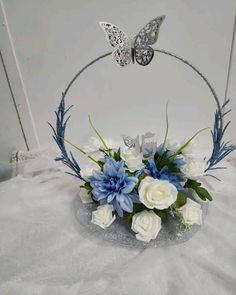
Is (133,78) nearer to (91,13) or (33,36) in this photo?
(91,13)

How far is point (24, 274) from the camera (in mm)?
632

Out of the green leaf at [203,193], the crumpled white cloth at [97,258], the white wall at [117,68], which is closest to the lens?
the crumpled white cloth at [97,258]

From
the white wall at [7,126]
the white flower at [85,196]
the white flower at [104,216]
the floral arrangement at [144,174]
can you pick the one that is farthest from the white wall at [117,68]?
the white flower at [104,216]

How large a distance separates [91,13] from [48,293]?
0.85 metres

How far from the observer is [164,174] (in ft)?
2.16

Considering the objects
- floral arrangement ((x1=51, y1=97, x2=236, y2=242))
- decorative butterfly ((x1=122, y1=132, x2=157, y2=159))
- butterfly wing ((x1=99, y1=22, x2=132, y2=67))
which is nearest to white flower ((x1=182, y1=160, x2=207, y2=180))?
floral arrangement ((x1=51, y1=97, x2=236, y2=242))

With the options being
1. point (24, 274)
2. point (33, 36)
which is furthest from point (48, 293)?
point (33, 36)

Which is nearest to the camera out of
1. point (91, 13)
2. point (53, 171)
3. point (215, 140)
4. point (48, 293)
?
point (48, 293)

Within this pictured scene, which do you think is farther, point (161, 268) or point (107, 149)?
point (107, 149)

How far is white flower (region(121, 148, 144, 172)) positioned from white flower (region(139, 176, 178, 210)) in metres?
0.06

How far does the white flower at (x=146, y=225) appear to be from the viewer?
63 cm

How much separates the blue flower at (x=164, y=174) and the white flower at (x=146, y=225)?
0.10 meters

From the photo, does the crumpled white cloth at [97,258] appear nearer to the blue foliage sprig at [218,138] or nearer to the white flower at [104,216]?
the white flower at [104,216]

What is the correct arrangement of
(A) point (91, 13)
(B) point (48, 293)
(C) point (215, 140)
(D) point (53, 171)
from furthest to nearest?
1. (D) point (53, 171)
2. (A) point (91, 13)
3. (C) point (215, 140)
4. (B) point (48, 293)
